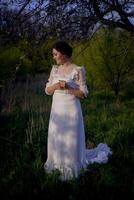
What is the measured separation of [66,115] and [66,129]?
172 millimetres

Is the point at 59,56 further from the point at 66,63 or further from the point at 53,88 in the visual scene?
the point at 53,88

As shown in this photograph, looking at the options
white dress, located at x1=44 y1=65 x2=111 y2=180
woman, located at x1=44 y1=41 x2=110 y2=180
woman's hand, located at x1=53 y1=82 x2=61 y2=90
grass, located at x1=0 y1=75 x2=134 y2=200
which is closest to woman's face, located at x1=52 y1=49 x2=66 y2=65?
woman, located at x1=44 y1=41 x2=110 y2=180

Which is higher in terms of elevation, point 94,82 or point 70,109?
point 70,109

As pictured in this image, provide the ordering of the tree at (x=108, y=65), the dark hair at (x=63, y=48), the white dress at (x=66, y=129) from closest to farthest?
1. the dark hair at (x=63, y=48)
2. the white dress at (x=66, y=129)
3. the tree at (x=108, y=65)

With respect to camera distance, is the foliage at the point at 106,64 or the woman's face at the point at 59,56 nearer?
the woman's face at the point at 59,56

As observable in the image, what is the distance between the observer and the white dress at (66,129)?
238 inches

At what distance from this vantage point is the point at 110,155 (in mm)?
6906

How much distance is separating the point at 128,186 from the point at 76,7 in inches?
114

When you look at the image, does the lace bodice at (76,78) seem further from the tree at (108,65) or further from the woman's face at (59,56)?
the tree at (108,65)

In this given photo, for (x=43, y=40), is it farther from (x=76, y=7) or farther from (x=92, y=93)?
(x=92, y=93)

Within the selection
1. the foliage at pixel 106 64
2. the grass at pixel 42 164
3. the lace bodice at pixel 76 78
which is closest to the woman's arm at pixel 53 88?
the lace bodice at pixel 76 78

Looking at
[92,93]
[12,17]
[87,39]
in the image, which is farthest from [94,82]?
[12,17]

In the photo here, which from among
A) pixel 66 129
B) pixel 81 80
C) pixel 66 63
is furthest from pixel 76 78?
pixel 66 129

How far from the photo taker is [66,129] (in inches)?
241
